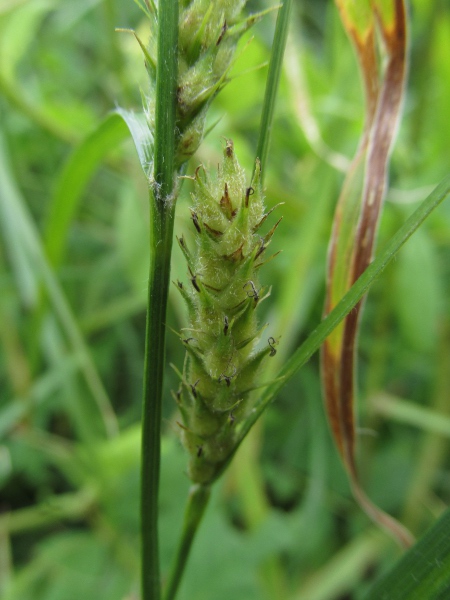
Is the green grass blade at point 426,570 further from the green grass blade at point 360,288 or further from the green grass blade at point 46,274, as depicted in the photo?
the green grass blade at point 46,274

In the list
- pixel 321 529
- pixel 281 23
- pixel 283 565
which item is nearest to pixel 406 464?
pixel 321 529

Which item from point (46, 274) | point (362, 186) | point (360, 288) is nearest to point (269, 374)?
point (46, 274)

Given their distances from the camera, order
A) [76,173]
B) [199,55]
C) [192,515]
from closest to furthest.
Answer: [199,55]
[192,515]
[76,173]

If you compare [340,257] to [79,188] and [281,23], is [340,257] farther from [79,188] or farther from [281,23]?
[79,188]

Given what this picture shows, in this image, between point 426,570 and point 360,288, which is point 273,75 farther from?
point 426,570

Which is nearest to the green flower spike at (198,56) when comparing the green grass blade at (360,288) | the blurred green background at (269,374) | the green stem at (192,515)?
the green grass blade at (360,288)

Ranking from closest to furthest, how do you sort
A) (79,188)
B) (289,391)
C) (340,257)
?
(340,257) < (79,188) < (289,391)
